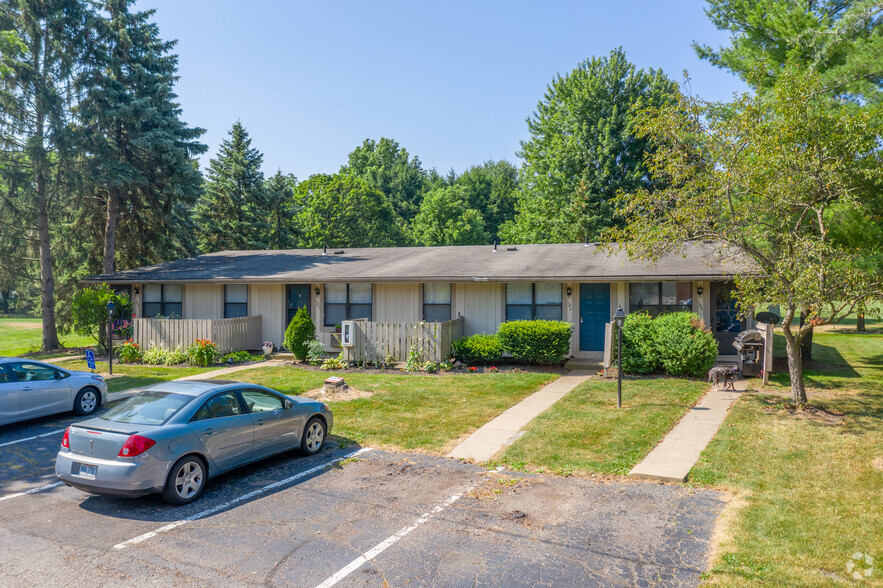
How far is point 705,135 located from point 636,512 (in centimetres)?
808

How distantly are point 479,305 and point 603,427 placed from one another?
8.31 m

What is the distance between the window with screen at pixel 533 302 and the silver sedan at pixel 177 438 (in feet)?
33.1

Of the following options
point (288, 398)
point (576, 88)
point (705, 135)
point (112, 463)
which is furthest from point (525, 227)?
point (112, 463)

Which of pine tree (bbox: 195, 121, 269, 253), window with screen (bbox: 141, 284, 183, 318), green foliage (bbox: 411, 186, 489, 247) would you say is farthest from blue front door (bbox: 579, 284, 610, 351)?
green foliage (bbox: 411, 186, 489, 247)

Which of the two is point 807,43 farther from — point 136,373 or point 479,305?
point 136,373

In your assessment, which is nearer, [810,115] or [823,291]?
[823,291]

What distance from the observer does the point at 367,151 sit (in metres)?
65.2

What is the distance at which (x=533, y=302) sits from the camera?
1758cm

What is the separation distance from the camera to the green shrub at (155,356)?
18.6 meters

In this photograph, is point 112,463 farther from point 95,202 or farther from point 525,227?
point 525,227

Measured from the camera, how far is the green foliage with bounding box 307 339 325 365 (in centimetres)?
1748

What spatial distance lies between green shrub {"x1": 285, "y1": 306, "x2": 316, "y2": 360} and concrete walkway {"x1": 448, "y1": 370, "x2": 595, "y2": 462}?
310 inches

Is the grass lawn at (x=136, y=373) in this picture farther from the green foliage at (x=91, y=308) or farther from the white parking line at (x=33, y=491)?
the white parking line at (x=33, y=491)

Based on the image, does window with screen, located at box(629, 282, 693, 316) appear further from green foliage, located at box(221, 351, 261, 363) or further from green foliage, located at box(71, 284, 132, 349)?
green foliage, located at box(71, 284, 132, 349)
